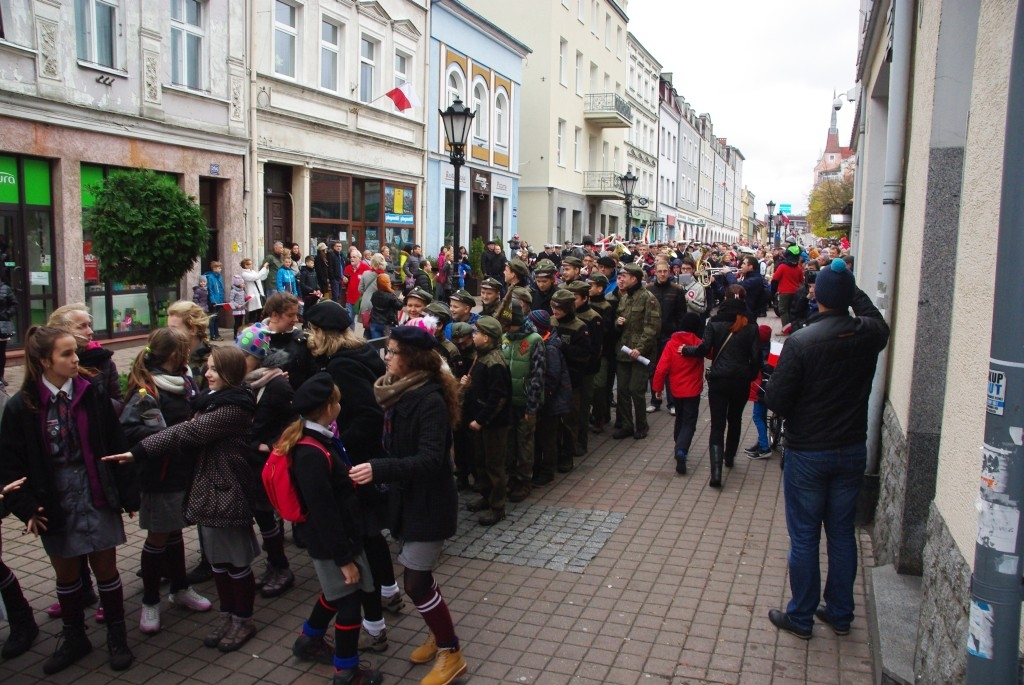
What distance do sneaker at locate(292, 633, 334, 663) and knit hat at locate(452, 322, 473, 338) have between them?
2922mm

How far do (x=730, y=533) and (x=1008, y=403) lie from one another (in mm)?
4620

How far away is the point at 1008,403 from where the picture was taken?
88.6 inches

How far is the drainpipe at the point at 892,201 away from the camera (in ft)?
21.7

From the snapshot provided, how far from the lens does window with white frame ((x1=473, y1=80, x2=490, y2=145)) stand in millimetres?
28062

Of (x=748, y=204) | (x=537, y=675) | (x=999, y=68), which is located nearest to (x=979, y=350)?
(x=999, y=68)

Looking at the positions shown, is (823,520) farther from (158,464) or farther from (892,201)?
(158,464)

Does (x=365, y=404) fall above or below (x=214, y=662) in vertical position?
above

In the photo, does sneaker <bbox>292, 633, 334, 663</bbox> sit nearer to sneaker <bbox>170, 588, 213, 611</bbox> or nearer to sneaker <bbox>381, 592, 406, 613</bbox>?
sneaker <bbox>381, 592, 406, 613</bbox>

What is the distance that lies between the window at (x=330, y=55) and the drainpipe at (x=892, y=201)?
15700 millimetres

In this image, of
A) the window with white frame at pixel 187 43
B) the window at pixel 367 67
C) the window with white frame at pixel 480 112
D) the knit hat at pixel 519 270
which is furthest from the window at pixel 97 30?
the window with white frame at pixel 480 112

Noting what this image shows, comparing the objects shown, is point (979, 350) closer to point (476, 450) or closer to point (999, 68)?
point (999, 68)

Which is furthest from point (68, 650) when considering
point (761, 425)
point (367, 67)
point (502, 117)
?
point (502, 117)

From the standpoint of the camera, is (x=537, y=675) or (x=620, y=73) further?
(x=620, y=73)

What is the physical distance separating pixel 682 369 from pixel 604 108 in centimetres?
3284
